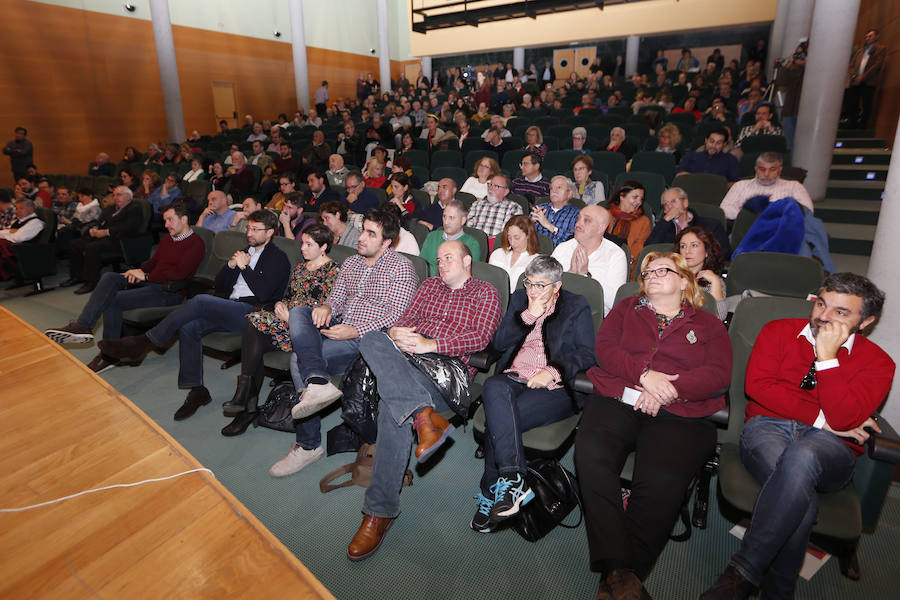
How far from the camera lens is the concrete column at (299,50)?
13.7 meters

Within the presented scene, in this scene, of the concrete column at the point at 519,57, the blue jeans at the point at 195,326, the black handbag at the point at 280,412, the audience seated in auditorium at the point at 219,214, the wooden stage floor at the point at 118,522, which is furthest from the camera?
the concrete column at the point at 519,57

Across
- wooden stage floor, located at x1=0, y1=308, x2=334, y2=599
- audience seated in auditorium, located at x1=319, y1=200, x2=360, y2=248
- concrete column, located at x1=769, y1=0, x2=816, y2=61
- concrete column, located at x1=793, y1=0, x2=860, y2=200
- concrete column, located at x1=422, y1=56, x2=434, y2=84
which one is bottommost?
wooden stage floor, located at x1=0, y1=308, x2=334, y2=599

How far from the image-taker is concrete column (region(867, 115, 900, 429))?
2125 mm

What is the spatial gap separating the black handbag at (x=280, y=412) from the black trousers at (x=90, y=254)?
4.00 meters

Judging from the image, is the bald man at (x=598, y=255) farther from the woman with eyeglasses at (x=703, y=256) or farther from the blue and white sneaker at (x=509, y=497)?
the blue and white sneaker at (x=509, y=497)

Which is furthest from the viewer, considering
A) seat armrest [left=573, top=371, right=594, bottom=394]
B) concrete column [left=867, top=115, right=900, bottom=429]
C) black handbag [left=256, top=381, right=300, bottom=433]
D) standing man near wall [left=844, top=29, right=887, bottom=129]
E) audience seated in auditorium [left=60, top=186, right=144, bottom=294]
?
standing man near wall [left=844, top=29, right=887, bottom=129]

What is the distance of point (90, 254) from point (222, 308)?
3.50 metres

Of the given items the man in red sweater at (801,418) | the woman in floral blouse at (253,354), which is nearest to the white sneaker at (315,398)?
the woman in floral blouse at (253,354)

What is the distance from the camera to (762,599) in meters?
1.62

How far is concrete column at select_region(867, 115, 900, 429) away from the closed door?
15255 millimetres

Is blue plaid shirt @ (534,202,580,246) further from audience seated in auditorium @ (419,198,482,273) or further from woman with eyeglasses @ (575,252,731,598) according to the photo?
woman with eyeglasses @ (575,252,731,598)

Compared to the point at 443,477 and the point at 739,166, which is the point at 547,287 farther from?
the point at 739,166

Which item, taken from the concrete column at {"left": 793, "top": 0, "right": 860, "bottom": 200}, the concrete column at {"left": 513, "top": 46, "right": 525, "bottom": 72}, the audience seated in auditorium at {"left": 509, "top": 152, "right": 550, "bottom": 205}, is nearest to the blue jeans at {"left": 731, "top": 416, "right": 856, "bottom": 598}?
the audience seated in auditorium at {"left": 509, "top": 152, "right": 550, "bottom": 205}

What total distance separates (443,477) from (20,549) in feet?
5.22
